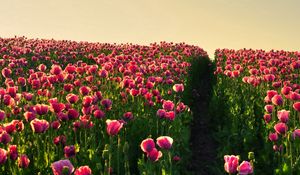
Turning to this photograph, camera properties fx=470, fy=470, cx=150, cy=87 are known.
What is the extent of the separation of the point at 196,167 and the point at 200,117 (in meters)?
5.15

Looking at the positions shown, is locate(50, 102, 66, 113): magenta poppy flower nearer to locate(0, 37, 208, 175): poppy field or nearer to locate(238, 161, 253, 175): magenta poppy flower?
locate(0, 37, 208, 175): poppy field

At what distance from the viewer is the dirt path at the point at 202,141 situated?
9.73 metres

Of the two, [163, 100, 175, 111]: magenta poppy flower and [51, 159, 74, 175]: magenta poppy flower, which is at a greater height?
[163, 100, 175, 111]: magenta poppy flower

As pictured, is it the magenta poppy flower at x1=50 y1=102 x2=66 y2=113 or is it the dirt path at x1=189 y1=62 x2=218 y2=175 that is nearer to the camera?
the magenta poppy flower at x1=50 y1=102 x2=66 y2=113

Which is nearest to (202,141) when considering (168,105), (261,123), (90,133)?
(261,123)

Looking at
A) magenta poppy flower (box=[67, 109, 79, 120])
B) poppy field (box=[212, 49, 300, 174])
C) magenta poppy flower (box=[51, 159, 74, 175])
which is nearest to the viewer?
magenta poppy flower (box=[51, 159, 74, 175])

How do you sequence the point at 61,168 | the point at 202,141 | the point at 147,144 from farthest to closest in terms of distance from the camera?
the point at 202,141, the point at 147,144, the point at 61,168

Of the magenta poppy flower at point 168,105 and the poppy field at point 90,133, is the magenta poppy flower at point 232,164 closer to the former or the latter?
the poppy field at point 90,133

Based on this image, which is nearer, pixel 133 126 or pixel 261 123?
pixel 133 126

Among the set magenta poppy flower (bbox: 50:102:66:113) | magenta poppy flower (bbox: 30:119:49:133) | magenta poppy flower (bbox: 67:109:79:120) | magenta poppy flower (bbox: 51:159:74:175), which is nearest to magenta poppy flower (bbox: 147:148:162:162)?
magenta poppy flower (bbox: 51:159:74:175)

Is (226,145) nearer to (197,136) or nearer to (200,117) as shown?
(197,136)

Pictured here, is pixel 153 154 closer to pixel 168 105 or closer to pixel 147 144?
pixel 147 144

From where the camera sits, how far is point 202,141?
11969 mm

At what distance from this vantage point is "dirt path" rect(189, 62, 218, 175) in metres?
9.73
